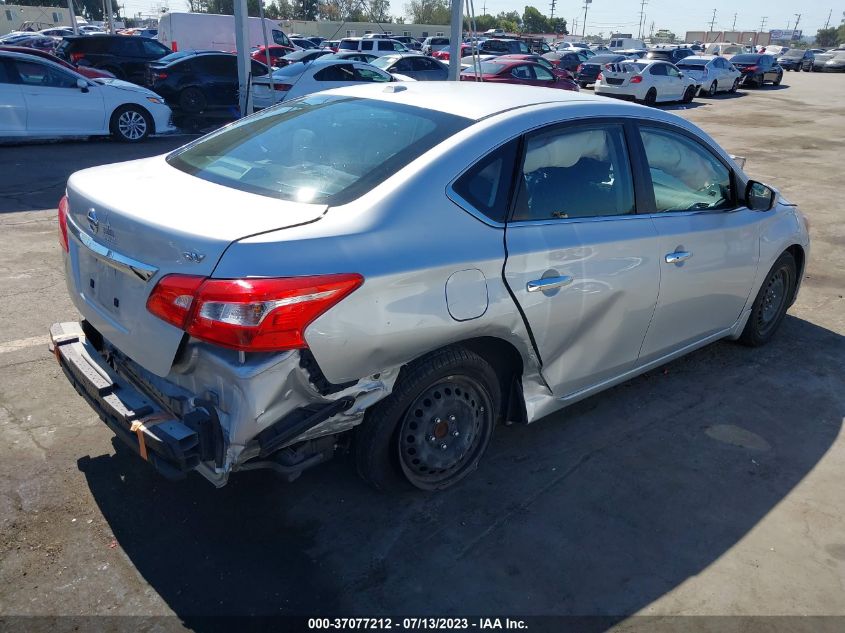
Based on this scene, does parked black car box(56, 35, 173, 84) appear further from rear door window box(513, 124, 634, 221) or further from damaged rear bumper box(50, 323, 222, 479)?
rear door window box(513, 124, 634, 221)

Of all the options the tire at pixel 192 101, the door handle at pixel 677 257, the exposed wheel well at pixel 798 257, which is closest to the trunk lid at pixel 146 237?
the door handle at pixel 677 257

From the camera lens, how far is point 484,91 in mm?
3779

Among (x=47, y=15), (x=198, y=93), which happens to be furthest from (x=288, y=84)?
(x=47, y=15)

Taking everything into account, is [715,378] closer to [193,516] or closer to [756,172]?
[193,516]

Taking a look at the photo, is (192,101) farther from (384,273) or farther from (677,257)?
(384,273)

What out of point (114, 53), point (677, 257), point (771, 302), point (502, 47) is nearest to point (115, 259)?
point (677, 257)

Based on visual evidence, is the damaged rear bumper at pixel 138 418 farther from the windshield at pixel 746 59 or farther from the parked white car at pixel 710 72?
the windshield at pixel 746 59

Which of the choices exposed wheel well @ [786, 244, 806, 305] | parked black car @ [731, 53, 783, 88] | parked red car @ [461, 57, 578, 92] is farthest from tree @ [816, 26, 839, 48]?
exposed wheel well @ [786, 244, 806, 305]

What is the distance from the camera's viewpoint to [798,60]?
162 feet

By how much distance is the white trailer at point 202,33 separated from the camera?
91.5 feet

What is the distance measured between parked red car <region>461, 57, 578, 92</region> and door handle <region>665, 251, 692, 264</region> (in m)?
16.0

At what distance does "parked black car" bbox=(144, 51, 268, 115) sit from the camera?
15648 mm

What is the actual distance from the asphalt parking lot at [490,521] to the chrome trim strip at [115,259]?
3.73 ft

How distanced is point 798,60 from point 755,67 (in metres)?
21.4
